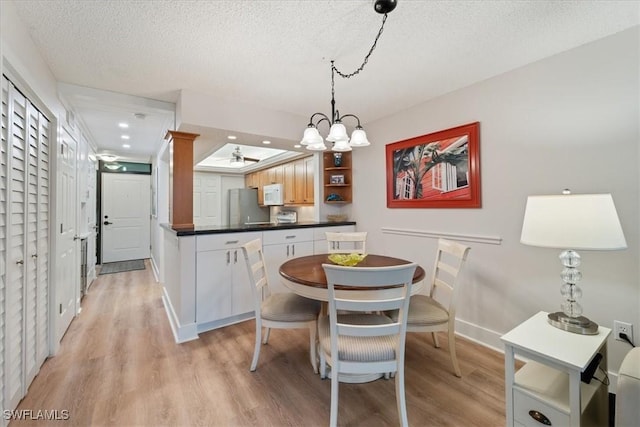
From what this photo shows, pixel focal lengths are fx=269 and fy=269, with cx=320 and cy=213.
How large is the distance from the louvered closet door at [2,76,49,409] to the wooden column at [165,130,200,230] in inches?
37.3

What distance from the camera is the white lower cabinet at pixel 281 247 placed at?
2.94 m

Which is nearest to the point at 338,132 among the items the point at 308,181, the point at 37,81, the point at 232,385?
the point at 232,385

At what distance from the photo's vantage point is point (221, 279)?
2684mm

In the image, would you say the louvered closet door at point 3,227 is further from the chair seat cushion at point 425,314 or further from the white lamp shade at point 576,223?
the white lamp shade at point 576,223

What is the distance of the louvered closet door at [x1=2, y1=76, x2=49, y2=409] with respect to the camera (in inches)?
56.9

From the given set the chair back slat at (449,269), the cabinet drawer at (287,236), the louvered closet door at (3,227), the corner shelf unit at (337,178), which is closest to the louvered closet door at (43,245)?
the louvered closet door at (3,227)

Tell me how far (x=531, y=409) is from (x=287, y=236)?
7.72 feet

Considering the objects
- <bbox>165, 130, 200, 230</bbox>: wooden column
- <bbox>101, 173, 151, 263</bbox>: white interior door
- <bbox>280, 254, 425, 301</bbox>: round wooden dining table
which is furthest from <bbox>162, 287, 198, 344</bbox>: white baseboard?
<bbox>101, 173, 151, 263</bbox>: white interior door

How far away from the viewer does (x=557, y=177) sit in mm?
1936

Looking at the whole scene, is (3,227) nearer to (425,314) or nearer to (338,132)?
(338,132)

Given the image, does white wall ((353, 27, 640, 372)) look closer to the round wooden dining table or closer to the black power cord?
the black power cord

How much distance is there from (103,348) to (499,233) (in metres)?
3.48

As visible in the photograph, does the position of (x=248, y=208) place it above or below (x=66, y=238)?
above

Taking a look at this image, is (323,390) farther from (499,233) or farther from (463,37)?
(463,37)
